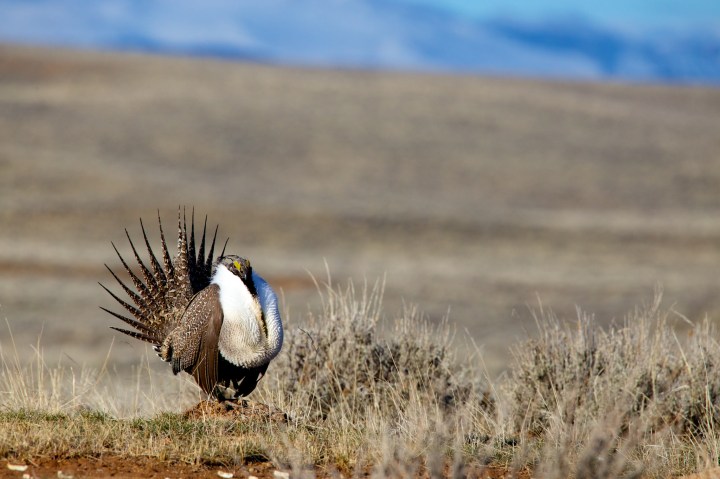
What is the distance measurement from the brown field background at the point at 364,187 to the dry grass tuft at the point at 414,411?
298 cm

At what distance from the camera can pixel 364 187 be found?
27.0 meters

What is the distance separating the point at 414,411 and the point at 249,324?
888mm

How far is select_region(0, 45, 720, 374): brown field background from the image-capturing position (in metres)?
15.7

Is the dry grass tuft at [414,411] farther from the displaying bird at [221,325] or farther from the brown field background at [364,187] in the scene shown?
the brown field background at [364,187]

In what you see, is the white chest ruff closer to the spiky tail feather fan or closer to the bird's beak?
the bird's beak

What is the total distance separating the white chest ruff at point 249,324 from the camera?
4.39 meters

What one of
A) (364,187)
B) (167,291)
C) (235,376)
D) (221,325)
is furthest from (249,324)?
(364,187)

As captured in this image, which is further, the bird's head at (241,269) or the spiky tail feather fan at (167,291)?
the spiky tail feather fan at (167,291)

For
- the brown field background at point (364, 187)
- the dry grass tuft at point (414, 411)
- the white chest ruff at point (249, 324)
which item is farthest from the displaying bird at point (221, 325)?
the brown field background at point (364, 187)

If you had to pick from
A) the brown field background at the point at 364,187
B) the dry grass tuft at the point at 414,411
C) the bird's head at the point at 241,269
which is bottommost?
the dry grass tuft at the point at 414,411

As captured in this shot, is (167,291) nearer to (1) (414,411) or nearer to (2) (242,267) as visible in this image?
(2) (242,267)

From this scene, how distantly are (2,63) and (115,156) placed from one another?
16.6 metres

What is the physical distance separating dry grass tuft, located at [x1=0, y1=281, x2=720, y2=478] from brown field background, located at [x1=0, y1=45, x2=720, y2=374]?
9.78 feet

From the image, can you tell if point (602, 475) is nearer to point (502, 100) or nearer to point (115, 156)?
point (115, 156)
